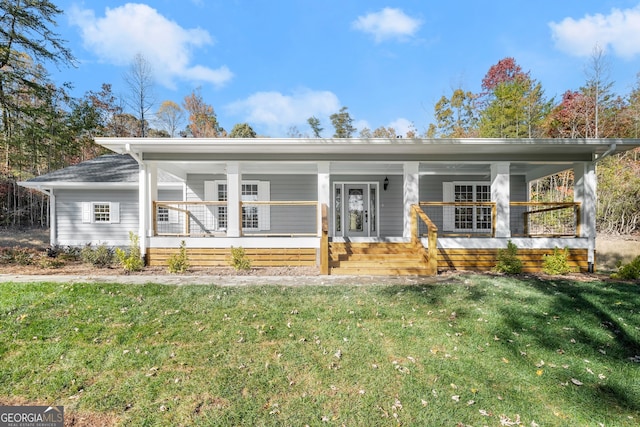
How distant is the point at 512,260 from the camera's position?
23.9 ft

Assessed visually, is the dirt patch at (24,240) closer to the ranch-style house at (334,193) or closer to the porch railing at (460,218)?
the ranch-style house at (334,193)

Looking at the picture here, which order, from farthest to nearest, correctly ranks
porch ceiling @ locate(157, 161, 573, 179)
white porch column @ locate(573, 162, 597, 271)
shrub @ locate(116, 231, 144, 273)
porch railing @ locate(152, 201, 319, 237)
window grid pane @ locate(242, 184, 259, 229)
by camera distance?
window grid pane @ locate(242, 184, 259, 229)
porch railing @ locate(152, 201, 319, 237)
porch ceiling @ locate(157, 161, 573, 179)
white porch column @ locate(573, 162, 597, 271)
shrub @ locate(116, 231, 144, 273)

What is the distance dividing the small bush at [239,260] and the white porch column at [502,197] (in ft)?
20.4

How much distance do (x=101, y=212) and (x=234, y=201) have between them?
6.68 meters

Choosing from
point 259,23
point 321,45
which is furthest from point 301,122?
point 259,23

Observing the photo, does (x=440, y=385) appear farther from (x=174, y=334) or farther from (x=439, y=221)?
(x=439, y=221)

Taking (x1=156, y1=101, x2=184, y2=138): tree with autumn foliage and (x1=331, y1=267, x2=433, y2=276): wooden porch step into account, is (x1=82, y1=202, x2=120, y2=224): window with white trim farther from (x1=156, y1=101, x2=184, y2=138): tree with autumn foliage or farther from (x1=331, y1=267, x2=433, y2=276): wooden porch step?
(x1=156, y1=101, x2=184, y2=138): tree with autumn foliage

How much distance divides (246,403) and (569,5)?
22.0 m

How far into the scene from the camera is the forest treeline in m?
12.7

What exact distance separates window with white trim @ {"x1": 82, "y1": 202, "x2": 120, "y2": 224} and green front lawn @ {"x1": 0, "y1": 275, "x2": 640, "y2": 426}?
21.8 feet

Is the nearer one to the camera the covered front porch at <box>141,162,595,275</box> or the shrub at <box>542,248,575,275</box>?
the shrub at <box>542,248,575,275</box>

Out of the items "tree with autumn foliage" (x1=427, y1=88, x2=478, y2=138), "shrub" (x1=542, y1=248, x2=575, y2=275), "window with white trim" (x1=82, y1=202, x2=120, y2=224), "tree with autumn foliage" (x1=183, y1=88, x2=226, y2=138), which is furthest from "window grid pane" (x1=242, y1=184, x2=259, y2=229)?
"tree with autumn foliage" (x1=427, y1=88, x2=478, y2=138)

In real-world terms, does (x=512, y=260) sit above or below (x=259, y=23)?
below

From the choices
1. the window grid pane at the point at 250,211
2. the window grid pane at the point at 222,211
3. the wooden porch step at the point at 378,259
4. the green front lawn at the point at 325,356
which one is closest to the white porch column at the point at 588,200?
the green front lawn at the point at 325,356
